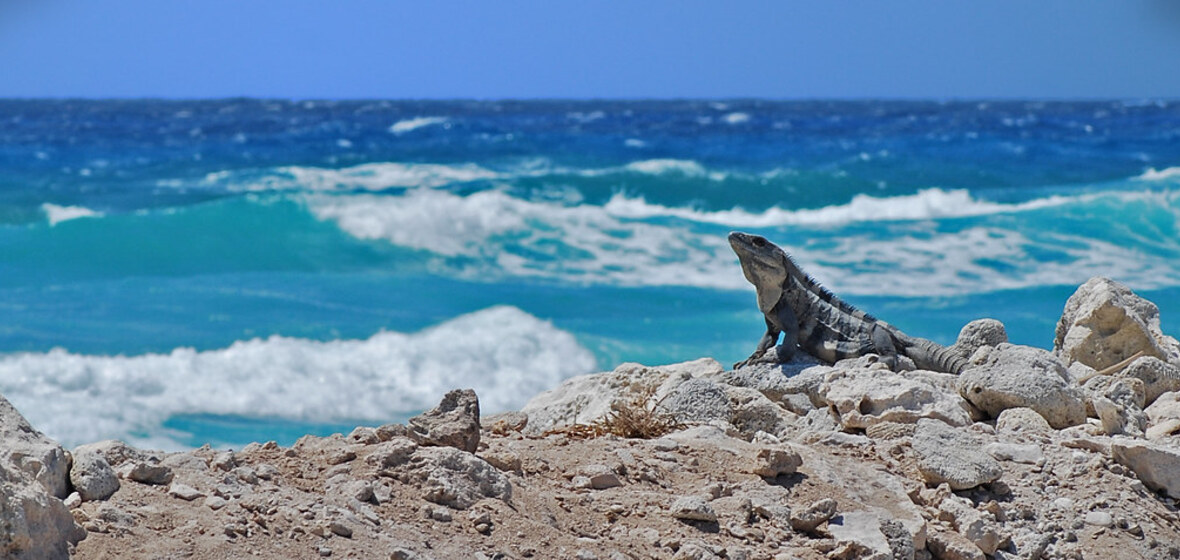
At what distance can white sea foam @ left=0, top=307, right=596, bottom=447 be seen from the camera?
12.0m

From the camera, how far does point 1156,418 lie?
18.6 ft

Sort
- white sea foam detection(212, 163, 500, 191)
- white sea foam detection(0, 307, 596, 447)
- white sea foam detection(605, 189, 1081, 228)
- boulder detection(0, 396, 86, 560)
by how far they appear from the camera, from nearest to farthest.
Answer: boulder detection(0, 396, 86, 560)
white sea foam detection(0, 307, 596, 447)
white sea foam detection(605, 189, 1081, 228)
white sea foam detection(212, 163, 500, 191)

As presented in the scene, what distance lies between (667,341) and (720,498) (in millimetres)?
11362

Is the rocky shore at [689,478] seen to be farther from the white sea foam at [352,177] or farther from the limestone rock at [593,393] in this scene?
the white sea foam at [352,177]

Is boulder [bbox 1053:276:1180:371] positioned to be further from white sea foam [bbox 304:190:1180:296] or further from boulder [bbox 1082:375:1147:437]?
white sea foam [bbox 304:190:1180:296]

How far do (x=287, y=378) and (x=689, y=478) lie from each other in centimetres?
935

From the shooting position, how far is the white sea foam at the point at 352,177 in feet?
86.7

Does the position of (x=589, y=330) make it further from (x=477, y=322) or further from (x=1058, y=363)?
(x=1058, y=363)

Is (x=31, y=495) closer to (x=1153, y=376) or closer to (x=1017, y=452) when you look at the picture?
(x=1017, y=452)

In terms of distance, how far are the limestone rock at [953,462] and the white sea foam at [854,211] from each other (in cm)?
1890

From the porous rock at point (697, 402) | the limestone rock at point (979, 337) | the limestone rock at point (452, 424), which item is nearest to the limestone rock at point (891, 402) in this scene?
the porous rock at point (697, 402)

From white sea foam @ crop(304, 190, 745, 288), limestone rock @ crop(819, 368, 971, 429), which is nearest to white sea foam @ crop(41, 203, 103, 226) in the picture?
white sea foam @ crop(304, 190, 745, 288)

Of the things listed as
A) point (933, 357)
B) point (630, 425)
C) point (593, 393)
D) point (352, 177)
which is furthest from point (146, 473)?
point (352, 177)

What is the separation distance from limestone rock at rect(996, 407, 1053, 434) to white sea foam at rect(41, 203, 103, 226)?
20.5 meters
